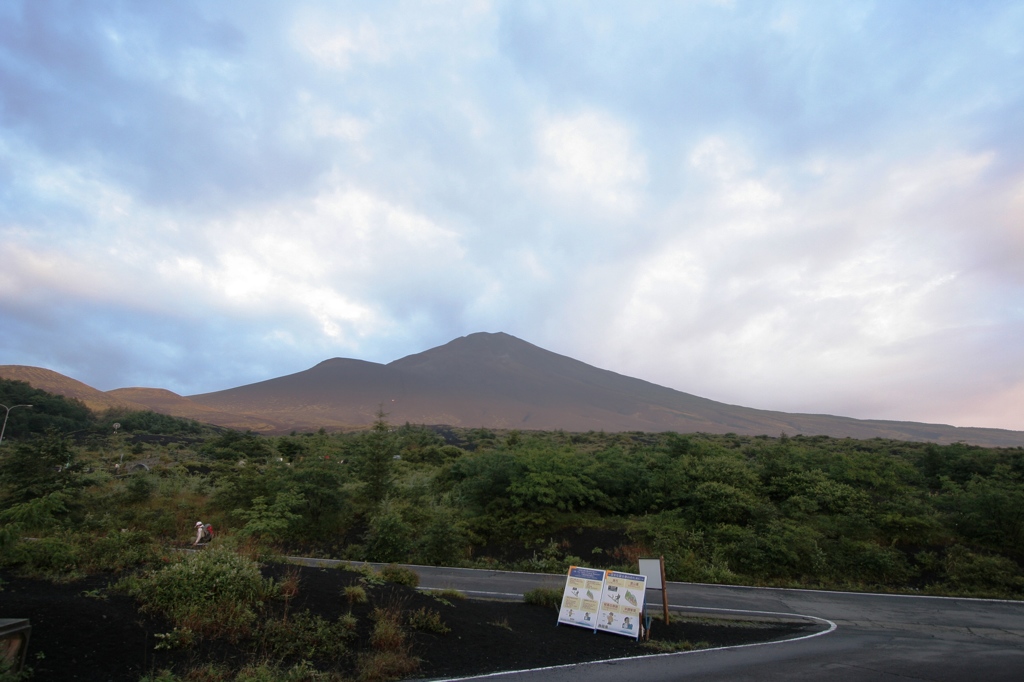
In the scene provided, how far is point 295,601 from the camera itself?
26.2ft

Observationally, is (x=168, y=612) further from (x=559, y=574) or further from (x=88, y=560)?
(x=559, y=574)

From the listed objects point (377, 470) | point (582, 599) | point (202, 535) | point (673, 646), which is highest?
point (377, 470)

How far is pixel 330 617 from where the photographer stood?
25.6 ft

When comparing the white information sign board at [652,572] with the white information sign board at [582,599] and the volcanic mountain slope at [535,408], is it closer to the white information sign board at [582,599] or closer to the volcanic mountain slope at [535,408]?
the white information sign board at [582,599]

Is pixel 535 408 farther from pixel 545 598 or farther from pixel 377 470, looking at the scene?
pixel 545 598

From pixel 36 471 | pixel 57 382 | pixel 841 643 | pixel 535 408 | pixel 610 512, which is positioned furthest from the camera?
pixel 535 408

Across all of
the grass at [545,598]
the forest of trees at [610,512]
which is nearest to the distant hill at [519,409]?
the forest of trees at [610,512]

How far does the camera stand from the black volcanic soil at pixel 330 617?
5.75 metres

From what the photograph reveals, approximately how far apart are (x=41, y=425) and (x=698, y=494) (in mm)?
67708

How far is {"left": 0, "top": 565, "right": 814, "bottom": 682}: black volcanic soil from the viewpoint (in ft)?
18.9

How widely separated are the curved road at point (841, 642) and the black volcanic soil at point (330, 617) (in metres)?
0.86

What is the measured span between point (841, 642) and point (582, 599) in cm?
463

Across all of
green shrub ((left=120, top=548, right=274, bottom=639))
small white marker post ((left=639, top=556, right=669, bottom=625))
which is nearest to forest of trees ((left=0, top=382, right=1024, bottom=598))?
small white marker post ((left=639, top=556, right=669, bottom=625))

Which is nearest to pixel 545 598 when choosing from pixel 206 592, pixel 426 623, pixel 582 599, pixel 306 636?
pixel 582 599
